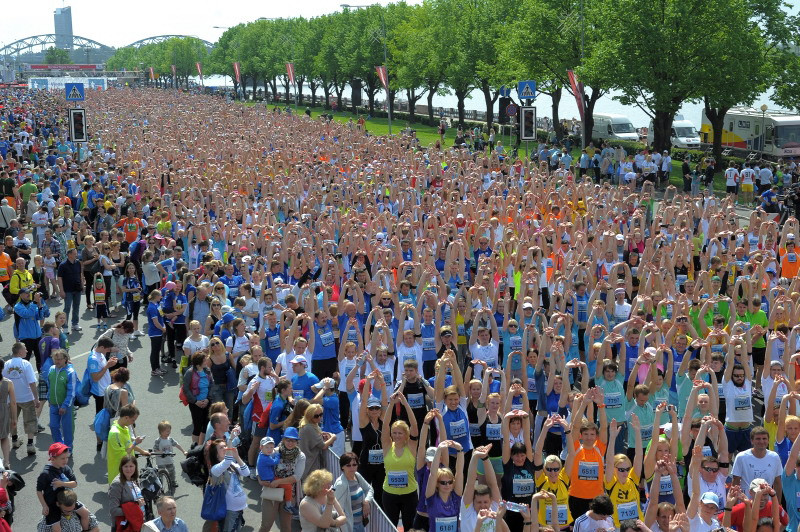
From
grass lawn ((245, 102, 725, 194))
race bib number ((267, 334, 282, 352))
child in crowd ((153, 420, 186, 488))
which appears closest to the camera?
child in crowd ((153, 420, 186, 488))

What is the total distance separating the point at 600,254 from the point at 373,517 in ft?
24.9

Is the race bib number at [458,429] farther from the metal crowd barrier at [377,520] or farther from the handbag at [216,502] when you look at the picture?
the handbag at [216,502]

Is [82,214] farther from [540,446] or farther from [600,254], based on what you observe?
[540,446]

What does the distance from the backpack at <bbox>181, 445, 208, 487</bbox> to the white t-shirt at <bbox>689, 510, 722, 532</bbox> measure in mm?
4007

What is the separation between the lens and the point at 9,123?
49406 mm

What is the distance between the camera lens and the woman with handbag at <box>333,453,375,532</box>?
25.1 ft

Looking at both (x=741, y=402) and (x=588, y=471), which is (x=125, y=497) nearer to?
(x=588, y=471)

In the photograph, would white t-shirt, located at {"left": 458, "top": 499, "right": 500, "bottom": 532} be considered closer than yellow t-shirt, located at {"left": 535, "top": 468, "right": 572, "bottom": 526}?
Yes

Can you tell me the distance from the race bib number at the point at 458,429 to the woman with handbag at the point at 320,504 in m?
1.73

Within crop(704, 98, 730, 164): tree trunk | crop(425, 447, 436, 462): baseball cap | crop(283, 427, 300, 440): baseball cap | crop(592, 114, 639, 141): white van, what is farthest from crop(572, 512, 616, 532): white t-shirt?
crop(592, 114, 639, 141): white van

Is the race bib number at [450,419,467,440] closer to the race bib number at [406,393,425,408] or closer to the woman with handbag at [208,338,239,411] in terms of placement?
the race bib number at [406,393,425,408]

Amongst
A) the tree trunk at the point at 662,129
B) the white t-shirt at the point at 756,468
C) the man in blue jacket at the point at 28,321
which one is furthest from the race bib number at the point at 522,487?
the tree trunk at the point at 662,129

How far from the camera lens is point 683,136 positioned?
154 ft

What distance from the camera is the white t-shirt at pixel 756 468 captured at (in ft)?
26.8
